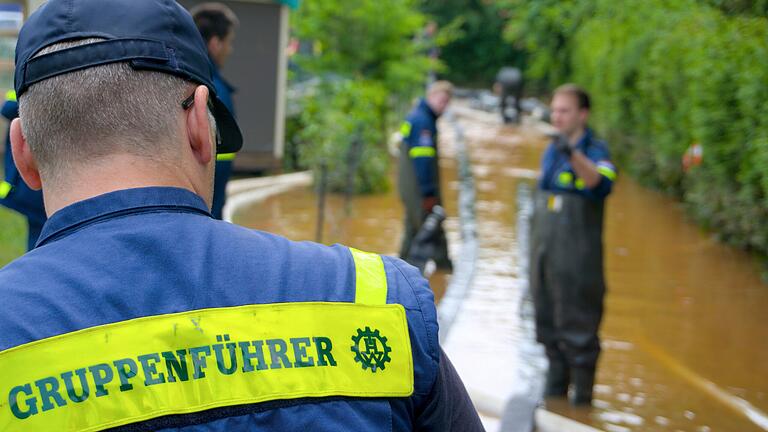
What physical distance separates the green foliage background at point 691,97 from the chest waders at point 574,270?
169 cm

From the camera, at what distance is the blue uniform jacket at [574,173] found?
5801mm

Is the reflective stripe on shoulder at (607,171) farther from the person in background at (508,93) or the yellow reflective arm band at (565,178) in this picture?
the person in background at (508,93)

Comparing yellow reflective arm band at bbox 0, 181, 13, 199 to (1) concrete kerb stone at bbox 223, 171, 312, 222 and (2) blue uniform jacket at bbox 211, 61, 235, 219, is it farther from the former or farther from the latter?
(1) concrete kerb stone at bbox 223, 171, 312, 222

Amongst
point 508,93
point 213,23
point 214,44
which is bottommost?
point 214,44

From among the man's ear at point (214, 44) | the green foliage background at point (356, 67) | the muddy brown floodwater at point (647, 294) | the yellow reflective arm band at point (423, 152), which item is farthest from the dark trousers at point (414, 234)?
the green foliage background at point (356, 67)

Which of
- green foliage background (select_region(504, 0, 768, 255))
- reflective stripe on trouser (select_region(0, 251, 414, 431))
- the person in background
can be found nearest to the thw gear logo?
reflective stripe on trouser (select_region(0, 251, 414, 431))

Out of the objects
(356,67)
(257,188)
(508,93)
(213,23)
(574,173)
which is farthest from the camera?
(508,93)

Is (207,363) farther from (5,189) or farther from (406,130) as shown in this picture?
(406,130)

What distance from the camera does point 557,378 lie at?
6.20 metres

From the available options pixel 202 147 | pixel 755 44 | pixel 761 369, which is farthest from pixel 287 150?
pixel 202 147

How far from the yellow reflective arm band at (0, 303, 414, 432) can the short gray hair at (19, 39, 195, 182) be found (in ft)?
0.86

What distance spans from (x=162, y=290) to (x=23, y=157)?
14.1 inches

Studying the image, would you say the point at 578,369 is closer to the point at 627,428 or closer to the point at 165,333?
the point at 627,428

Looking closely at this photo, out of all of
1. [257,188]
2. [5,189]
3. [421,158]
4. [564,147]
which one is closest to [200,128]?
[5,189]
